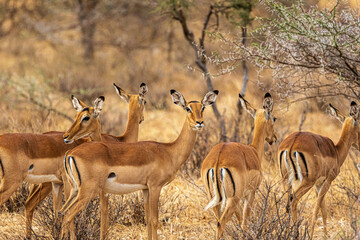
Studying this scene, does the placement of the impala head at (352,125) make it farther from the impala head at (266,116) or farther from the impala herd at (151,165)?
the impala head at (266,116)

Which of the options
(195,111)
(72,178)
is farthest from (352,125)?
(72,178)

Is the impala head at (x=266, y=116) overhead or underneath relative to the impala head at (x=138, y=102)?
underneath

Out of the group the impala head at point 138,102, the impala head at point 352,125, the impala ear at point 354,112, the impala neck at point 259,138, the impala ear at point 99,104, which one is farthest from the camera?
the impala head at point 138,102

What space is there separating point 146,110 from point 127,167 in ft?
28.5

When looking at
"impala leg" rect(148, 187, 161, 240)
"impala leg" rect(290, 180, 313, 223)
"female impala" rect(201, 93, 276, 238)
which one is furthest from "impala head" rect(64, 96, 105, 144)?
"impala leg" rect(290, 180, 313, 223)

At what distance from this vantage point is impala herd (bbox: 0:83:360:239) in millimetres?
4512

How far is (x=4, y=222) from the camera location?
19.6 ft

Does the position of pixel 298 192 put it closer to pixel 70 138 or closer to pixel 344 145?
pixel 344 145

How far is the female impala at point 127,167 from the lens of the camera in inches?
175

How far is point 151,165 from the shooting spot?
4.72 meters

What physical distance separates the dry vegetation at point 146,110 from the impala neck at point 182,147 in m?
0.71

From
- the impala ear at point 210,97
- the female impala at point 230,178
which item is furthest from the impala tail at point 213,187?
→ the impala ear at point 210,97

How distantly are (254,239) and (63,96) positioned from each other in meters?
8.90

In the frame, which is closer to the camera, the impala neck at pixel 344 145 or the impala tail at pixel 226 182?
the impala tail at pixel 226 182
